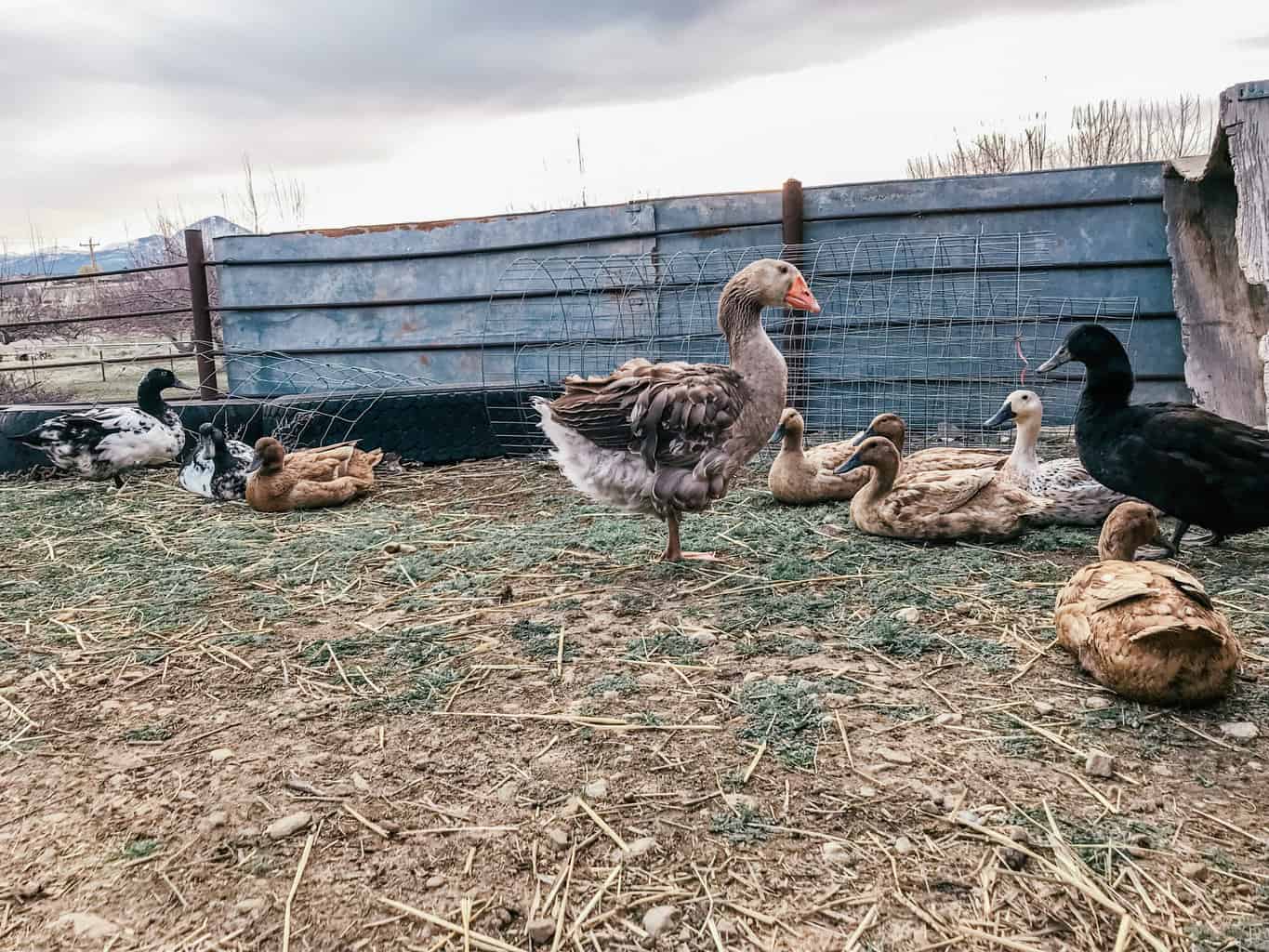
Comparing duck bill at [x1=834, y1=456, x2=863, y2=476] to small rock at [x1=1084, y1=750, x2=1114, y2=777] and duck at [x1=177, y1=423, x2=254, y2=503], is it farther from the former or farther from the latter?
duck at [x1=177, y1=423, x2=254, y2=503]

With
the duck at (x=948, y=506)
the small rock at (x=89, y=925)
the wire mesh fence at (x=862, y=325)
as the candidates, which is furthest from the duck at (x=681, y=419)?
the wire mesh fence at (x=862, y=325)

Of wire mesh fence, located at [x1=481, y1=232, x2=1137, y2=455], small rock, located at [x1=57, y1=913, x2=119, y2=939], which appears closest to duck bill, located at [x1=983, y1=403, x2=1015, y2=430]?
wire mesh fence, located at [x1=481, y1=232, x2=1137, y2=455]

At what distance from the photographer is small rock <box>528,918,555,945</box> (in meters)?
1.97

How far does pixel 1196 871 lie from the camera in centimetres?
208

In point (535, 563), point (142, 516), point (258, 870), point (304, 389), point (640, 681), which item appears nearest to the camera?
point (258, 870)

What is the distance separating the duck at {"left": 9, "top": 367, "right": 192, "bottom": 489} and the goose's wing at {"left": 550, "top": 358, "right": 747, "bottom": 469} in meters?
4.72

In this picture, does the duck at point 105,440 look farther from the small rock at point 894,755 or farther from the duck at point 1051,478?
the small rock at point 894,755

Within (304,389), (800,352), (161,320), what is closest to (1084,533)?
(800,352)

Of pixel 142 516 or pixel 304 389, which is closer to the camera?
pixel 142 516

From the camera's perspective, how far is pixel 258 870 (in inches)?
87.7

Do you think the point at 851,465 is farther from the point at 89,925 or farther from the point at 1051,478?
the point at 89,925

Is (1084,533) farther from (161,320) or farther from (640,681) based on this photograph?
(161,320)

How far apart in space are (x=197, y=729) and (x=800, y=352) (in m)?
6.90

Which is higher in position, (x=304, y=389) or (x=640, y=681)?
(x=304, y=389)
